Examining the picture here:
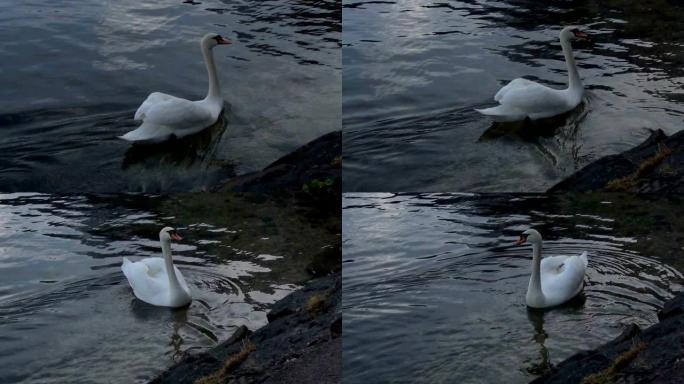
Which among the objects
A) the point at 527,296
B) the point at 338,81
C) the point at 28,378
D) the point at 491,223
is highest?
the point at 338,81

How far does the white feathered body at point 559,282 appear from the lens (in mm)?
4309

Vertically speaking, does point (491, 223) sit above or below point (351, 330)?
above

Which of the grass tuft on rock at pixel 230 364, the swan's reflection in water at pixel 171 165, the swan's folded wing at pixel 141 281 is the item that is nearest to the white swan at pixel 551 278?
the grass tuft on rock at pixel 230 364

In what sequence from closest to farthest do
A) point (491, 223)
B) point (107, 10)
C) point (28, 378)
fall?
1. point (28, 378)
2. point (491, 223)
3. point (107, 10)

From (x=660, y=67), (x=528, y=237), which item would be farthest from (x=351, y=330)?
(x=660, y=67)

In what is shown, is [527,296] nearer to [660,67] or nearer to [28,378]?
[660,67]

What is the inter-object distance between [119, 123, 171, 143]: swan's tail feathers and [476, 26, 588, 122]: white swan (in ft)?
4.54

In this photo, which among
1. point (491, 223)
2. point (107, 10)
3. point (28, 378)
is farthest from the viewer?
point (107, 10)

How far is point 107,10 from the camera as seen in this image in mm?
4840

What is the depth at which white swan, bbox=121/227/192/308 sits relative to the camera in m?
4.33

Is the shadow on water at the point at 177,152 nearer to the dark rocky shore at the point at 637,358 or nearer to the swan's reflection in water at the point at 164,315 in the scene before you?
the swan's reflection in water at the point at 164,315

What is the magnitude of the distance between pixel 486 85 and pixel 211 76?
1.23m

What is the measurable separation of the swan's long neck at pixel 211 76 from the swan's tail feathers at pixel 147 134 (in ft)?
0.95

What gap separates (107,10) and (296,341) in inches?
71.4
